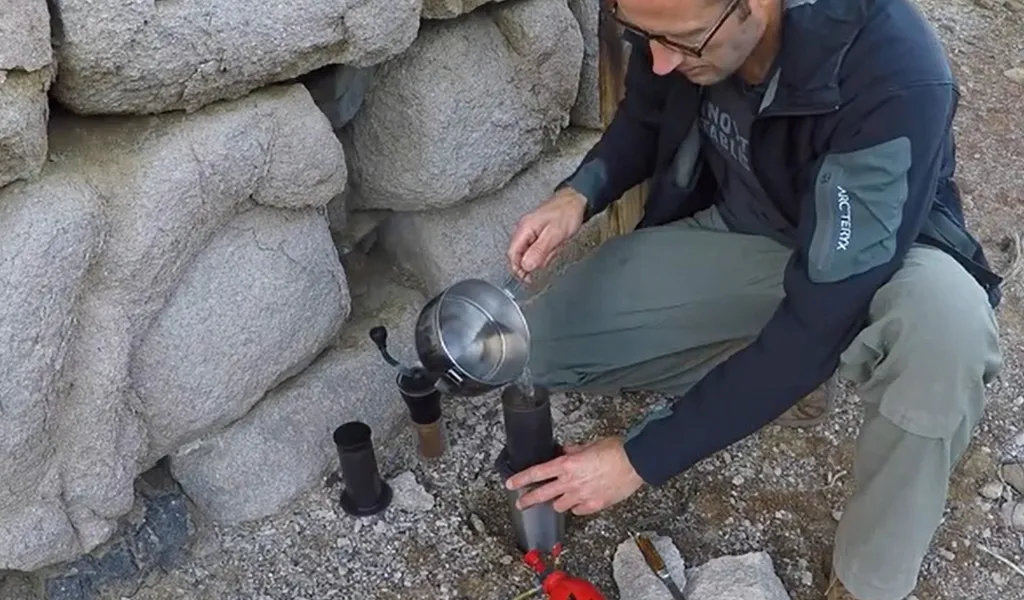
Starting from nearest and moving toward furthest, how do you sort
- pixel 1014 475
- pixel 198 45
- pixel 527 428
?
pixel 198 45 < pixel 527 428 < pixel 1014 475

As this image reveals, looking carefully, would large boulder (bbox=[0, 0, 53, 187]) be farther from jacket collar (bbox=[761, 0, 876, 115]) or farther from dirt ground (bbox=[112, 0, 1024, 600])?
jacket collar (bbox=[761, 0, 876, 115])

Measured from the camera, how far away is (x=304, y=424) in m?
1.76

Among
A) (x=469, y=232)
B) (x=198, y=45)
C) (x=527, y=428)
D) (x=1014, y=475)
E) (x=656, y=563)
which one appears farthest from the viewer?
(x=469, y=232)

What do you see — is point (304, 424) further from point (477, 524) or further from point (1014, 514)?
point (1014, 514)

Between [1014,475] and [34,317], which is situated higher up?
[34,317]

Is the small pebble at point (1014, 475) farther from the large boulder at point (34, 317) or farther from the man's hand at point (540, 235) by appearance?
the large boulder at point (34, 317)

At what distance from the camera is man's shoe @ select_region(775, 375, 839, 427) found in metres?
1.87

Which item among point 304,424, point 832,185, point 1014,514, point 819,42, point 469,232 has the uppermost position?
point 819,42

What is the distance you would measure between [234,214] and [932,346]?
89cm

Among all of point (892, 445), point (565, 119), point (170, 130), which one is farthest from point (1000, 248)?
point (170, 130)

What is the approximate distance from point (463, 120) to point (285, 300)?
38 centimetres

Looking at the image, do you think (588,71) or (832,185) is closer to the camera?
(832,185)

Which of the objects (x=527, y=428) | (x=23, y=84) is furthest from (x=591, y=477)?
(x=23, y=84)

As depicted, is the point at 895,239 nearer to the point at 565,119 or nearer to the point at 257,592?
the point at 565,119
